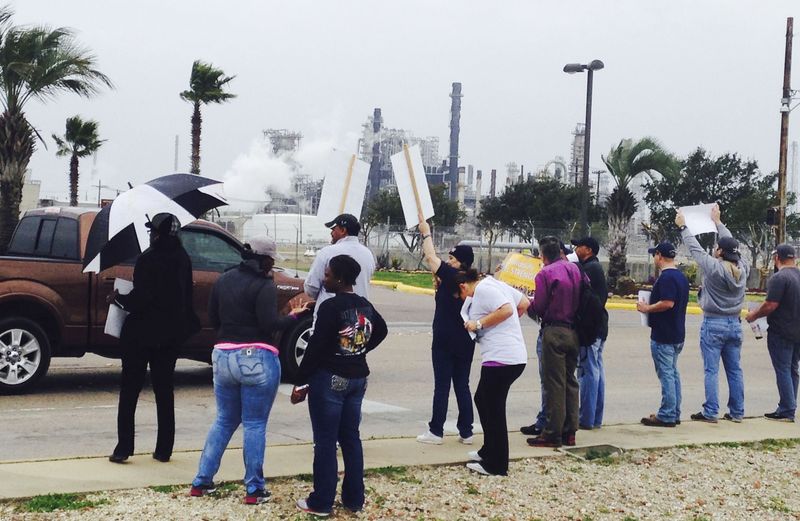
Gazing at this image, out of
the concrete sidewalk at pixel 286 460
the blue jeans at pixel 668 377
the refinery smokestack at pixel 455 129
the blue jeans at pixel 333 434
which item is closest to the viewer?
the blue jeans at pixel 333 434

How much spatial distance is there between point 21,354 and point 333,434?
5.51 m

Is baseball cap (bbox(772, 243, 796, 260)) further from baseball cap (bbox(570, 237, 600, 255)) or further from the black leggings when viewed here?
the black leggings

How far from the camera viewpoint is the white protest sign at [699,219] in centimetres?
988

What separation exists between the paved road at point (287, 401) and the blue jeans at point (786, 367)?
43.1 inches

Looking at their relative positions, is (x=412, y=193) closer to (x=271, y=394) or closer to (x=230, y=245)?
(x=271, y=394)

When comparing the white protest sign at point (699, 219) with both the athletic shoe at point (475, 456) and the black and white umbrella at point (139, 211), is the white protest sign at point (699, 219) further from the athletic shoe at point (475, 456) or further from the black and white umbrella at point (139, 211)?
the black and white umbrella at point (139, 211)

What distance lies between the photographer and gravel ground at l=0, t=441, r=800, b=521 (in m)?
6.36

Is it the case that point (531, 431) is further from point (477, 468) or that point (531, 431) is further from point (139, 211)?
point (139, 211)

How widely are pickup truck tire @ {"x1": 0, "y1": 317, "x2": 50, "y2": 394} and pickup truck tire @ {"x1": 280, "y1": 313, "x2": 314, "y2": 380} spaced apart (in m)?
2.55

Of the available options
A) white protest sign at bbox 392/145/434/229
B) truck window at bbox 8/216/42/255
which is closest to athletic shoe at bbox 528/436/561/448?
white protest sign at bbox 392/145/434/229

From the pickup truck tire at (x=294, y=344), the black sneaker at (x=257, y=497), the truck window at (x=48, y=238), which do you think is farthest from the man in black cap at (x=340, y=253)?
the truck window at (x=48, y=238)

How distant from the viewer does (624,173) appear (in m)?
36.7

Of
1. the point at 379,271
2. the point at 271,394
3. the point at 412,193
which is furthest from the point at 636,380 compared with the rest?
the point at 379,271

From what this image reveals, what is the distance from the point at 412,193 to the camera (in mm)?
8086
